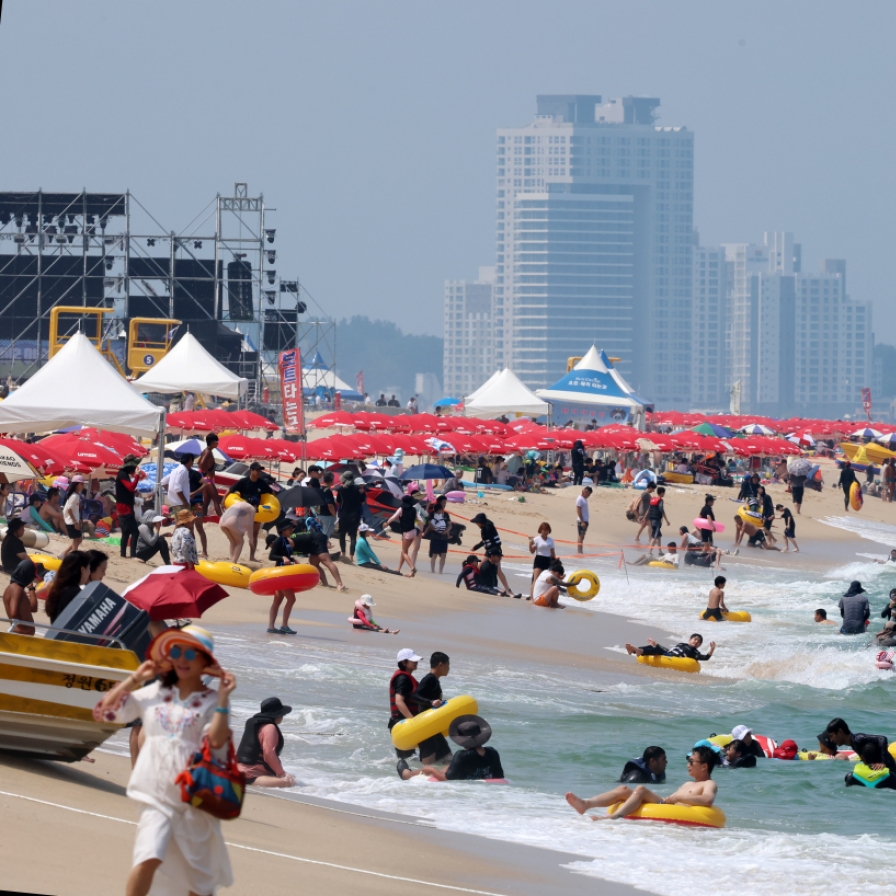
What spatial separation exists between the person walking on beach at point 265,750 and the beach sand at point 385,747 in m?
0.44

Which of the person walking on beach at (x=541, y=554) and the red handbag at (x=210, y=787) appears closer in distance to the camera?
the red handbag at (x=210, y=787)

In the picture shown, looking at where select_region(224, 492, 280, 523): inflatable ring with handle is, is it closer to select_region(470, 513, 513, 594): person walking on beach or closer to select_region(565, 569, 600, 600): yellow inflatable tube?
select_region(470, 513, 513, 594): person walking on beach

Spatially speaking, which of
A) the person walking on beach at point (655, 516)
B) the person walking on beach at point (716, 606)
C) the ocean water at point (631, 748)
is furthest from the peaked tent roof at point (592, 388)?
the ocean water at point (631, 748)

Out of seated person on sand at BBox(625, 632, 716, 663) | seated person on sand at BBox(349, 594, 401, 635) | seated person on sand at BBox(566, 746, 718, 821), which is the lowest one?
seated person on sand at BBox(625, 632, 716, 663)

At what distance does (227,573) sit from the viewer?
1589cm

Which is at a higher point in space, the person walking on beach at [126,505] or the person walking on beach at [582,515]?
the person walking on beach at [126,505]

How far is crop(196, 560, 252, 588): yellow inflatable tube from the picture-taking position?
51.6 ft

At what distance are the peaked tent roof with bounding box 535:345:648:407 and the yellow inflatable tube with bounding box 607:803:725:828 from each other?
39.4 metres

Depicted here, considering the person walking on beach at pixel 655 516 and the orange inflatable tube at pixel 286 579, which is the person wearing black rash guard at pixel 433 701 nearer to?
the orange inflatable tube at pixel 286 579

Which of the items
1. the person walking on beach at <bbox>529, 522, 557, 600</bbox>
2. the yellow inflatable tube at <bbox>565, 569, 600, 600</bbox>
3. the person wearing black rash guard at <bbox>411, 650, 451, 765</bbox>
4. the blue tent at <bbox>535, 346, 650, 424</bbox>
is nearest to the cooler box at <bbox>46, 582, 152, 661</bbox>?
the person wearing black rash guard at <bbox>411, 650, 451, 765</bbox>

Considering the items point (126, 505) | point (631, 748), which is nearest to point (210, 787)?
point (631, 748)

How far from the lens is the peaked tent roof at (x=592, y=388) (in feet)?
159

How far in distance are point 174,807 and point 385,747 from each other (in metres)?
5.59

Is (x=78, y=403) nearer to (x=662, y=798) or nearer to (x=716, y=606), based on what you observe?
(x=716, y=606)
